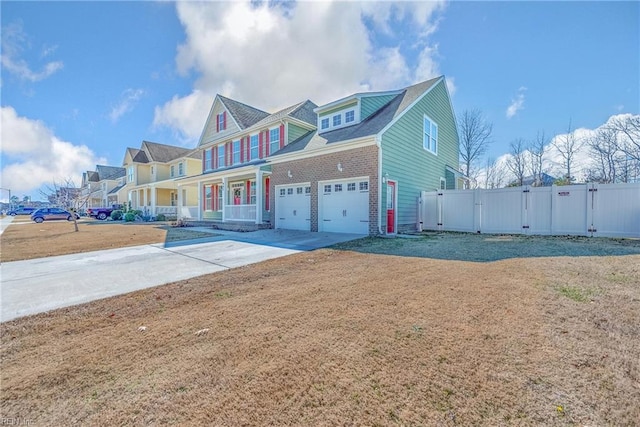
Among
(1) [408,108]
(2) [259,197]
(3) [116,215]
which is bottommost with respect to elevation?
(3) [116,215]

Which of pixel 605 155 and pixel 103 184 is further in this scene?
pixel 103 184

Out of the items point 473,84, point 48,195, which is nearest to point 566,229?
point 473,84

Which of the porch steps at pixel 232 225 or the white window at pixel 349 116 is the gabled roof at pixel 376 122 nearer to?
the white window at pixel 349 116

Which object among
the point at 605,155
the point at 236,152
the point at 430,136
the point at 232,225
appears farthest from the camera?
the point at 605,155

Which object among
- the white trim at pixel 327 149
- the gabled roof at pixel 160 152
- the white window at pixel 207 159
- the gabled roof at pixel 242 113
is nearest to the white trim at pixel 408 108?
the white trim at pixel 327 149

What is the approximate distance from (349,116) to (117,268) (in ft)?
38.6

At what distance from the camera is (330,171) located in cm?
1261

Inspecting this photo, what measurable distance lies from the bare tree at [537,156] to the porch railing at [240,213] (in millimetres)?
28114

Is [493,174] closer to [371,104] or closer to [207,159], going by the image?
[371,104]

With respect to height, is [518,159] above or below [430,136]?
above

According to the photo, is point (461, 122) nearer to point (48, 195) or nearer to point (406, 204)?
point (406, 204)

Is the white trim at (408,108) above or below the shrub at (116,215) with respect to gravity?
above

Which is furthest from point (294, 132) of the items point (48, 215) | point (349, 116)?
point (48, 215)

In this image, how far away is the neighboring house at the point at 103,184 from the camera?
49125mm
